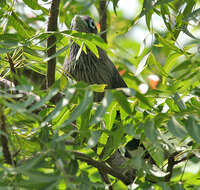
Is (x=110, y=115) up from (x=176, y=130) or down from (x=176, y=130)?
down

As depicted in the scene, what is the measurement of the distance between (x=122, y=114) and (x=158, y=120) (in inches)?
13.5

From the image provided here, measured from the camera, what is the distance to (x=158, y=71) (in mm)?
1938

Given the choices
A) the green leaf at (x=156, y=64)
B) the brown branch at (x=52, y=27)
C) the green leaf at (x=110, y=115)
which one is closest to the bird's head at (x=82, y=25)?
the brown branch at (x=52, y=27)

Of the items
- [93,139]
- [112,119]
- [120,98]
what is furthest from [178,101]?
[93,139]

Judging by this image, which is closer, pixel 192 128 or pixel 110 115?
pixel 192 128

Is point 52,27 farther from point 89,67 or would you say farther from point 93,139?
point 89,67

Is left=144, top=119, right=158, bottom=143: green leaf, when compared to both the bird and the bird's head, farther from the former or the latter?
the bird

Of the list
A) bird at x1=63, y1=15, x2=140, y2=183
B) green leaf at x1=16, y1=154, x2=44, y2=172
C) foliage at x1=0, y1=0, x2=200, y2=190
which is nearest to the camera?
green leaf at x1=16, y1=154, x2=44, y2=172

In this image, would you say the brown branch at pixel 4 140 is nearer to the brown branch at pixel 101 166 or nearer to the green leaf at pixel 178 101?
the brown branch at pixel 101 166

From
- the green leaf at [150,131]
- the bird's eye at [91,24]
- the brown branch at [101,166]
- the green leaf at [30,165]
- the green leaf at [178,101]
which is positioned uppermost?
the green leaf at [150,131]

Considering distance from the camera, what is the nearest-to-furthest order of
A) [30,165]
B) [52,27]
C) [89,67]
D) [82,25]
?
[30,165] < [52,27] < [82,25] < [89,67]

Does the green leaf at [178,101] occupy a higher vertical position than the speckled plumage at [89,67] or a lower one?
higher

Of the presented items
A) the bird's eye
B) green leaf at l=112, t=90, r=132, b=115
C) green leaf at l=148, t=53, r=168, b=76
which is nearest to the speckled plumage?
the bird's eye

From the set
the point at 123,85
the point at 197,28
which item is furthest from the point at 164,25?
the point at 123,85
